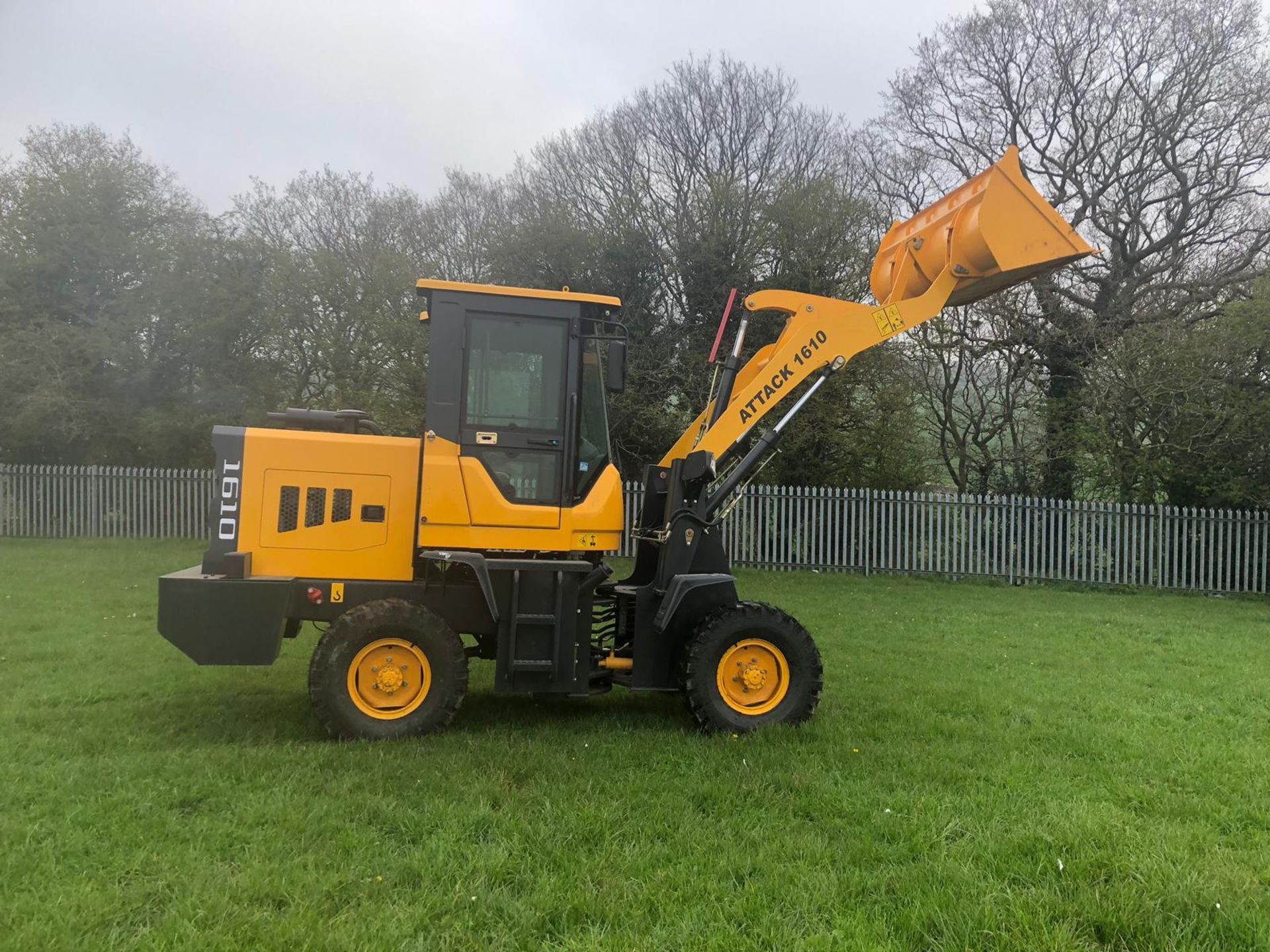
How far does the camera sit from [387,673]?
185 inches

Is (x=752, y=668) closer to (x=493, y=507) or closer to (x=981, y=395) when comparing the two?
(x=493, y=507)

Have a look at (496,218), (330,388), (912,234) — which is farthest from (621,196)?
(912,234)

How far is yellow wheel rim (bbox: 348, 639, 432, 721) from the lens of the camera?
4688 mm

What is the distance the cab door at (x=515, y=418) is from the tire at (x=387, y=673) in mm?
742

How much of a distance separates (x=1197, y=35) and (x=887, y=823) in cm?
1935

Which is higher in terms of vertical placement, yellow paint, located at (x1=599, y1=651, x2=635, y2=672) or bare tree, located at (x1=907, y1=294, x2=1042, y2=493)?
bare tree, located at (x1=907, y1=294, x2=1042, y2=493)

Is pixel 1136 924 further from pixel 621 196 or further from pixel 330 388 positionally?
pixel 330 388

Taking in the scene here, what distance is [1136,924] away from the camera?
2797 mm

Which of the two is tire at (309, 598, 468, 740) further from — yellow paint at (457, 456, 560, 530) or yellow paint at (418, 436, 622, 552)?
yellow paint at (457, 456, 560, 530)

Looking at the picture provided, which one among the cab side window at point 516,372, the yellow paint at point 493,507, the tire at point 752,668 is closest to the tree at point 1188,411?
the tire at point 752,668

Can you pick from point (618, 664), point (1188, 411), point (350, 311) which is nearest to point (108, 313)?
point (350, 311)

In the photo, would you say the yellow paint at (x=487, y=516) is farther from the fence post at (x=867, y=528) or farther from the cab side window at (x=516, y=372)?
the fence post at (x=867, y=528)

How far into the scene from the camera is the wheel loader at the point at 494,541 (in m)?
4.65

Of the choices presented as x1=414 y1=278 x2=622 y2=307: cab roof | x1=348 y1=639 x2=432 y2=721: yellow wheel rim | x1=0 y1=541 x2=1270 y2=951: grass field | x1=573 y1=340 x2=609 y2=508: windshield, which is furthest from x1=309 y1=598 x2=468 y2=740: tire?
x1=414 y1=278 x2=622 y2=307: cab roof
